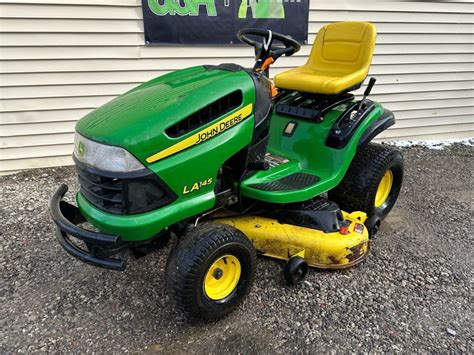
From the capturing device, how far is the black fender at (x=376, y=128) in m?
2.79

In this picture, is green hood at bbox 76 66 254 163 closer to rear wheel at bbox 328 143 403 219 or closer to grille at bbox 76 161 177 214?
grille at bbox 76 161 177 214

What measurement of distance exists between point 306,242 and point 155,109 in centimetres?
115

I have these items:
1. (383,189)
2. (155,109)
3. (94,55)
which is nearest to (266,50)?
(155,109)

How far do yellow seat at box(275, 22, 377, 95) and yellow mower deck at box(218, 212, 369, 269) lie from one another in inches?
36.0

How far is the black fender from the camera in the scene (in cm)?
279

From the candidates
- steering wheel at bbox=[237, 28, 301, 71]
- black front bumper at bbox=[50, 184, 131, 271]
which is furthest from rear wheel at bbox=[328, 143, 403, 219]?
black front bumper at bbox=[50, 184, 131, 271]

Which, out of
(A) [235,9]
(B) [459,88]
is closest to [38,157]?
(A) [235,9]

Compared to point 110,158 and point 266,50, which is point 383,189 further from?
point 110,158

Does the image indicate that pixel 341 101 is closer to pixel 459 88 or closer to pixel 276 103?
pixel 276 103

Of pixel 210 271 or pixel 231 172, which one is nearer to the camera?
pixel 210 271

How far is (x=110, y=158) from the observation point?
1.86 m

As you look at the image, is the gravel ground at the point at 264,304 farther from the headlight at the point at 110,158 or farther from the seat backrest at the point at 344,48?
the seat backrest at the point at 344,48

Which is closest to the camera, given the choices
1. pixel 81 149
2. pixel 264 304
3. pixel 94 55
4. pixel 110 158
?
pixel 110 158

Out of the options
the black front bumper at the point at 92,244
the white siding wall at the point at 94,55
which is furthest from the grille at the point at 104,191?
the white siding wall at the point at 94,55
